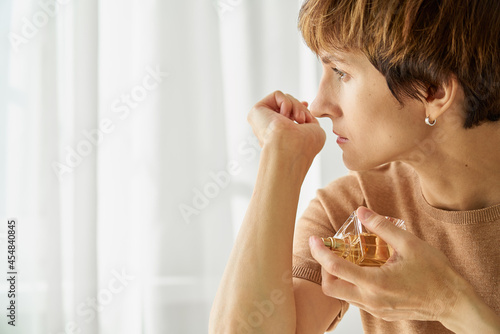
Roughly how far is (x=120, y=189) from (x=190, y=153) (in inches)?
10.9

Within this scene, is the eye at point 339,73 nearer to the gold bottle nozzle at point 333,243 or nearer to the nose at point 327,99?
the nose at point 327,99

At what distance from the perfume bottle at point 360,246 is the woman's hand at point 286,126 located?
185 millimetres

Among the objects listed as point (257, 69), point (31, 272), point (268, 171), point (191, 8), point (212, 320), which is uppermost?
point (191, 8)

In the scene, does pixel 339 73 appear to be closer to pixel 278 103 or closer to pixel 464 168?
pixel 278 103

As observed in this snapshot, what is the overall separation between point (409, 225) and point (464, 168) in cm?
17

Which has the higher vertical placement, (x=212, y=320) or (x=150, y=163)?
(x=150, y=163)

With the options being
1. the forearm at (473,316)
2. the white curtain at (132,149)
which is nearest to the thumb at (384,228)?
the forearm at (473,316)

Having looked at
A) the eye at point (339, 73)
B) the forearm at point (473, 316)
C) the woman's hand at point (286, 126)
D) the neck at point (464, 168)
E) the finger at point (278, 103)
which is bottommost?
the forearm at point (473, 316)

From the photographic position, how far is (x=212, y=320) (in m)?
0.90

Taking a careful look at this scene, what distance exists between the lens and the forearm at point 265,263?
86cm

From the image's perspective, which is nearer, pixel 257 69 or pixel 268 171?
pixel 268 171

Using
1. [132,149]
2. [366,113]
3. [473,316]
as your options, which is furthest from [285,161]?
[132,149]

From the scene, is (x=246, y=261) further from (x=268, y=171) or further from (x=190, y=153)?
(x=190, y=153)

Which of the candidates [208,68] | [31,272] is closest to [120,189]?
[31,272]
